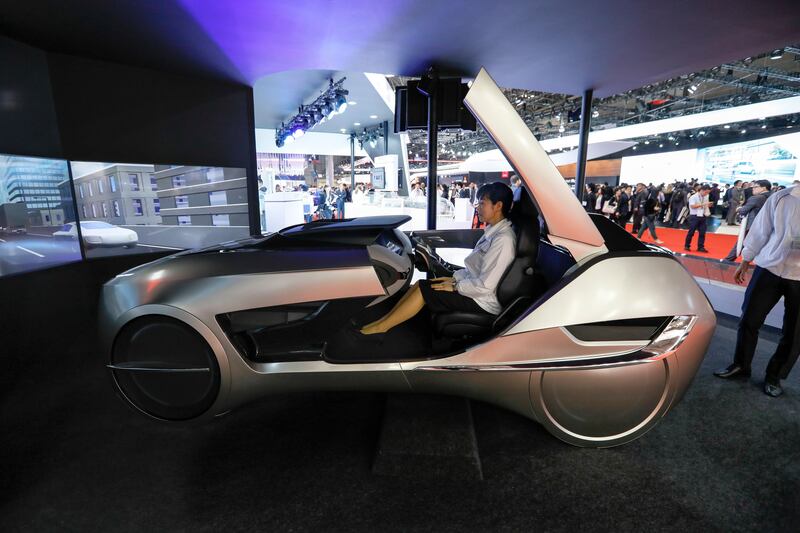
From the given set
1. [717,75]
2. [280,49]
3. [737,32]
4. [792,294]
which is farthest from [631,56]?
[717,75]

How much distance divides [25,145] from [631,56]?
6.90 metres

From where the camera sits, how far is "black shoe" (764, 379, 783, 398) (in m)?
2.34

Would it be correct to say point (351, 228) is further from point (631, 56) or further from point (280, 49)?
point (631, 56)

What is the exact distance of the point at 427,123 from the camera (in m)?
→ 5.62

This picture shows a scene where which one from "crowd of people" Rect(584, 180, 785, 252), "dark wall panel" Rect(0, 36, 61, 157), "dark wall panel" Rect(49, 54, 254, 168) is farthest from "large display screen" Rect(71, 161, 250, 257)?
"crowd of people" Rect(584, 180, 785, 252)

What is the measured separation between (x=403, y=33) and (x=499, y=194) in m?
2.81

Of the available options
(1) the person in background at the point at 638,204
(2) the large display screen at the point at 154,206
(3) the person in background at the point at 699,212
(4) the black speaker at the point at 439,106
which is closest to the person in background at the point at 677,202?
(1) the person in background at the point at 638,204

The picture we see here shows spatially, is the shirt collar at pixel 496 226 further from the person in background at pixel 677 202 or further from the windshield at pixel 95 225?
the person in background at pixel 677 202

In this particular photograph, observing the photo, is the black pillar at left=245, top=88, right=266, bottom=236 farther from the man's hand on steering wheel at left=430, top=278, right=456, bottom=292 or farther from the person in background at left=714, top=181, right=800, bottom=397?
the person in background at left=714, top=181, right=800, bottom=397

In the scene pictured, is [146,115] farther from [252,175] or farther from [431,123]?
[431,123]

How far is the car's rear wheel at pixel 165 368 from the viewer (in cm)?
179

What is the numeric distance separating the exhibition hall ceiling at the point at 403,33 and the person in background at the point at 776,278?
2.28m

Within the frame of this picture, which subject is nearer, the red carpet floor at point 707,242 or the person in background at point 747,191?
the red carpet floor at point 707,242

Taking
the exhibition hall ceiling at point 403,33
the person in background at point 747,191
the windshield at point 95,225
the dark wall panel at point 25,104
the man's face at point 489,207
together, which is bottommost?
the windshield at point 95,225
